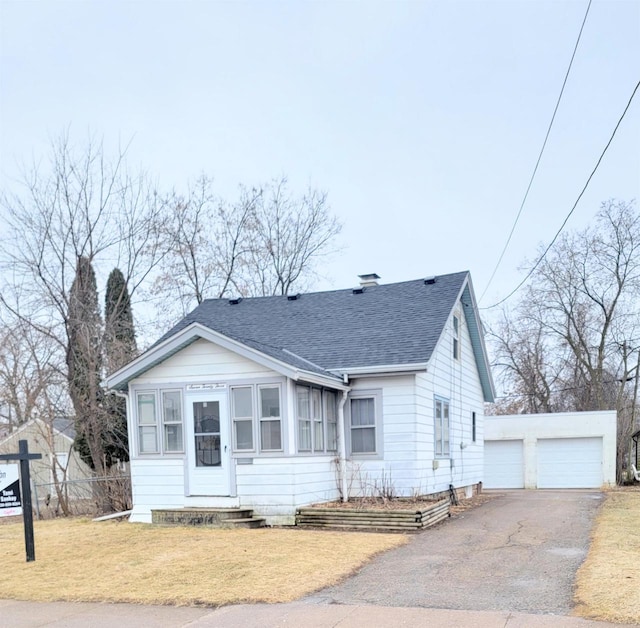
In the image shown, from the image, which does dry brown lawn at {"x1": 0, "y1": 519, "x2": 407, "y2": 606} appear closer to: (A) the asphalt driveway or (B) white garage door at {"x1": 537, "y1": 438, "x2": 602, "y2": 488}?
(A) the asphalt driveway

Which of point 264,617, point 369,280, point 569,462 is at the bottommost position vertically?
point 569,462

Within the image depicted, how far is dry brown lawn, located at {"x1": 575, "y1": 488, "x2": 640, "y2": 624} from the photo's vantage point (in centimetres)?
596

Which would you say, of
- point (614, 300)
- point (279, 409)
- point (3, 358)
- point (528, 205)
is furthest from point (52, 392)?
point (614, 300)

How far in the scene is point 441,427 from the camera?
16203 mm

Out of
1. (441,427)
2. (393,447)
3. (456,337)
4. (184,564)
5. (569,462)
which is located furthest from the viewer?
(569,462)

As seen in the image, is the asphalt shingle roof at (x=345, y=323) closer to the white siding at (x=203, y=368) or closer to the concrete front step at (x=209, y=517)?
the white siding at (x=203, y=368)

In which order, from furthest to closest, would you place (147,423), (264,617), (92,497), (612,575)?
(92,497) → (147,423) → (612,575) → (264,617)

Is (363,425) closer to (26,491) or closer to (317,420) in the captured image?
(317,420)

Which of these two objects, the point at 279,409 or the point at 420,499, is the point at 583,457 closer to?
the point at 420,499

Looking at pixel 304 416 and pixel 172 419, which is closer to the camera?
pixel 304 416

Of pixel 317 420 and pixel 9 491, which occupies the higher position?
pixel 317 420

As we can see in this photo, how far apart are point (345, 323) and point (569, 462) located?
12.2 m

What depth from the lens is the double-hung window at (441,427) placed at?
1570cm

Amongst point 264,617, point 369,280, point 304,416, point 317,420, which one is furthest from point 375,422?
point 264,617
